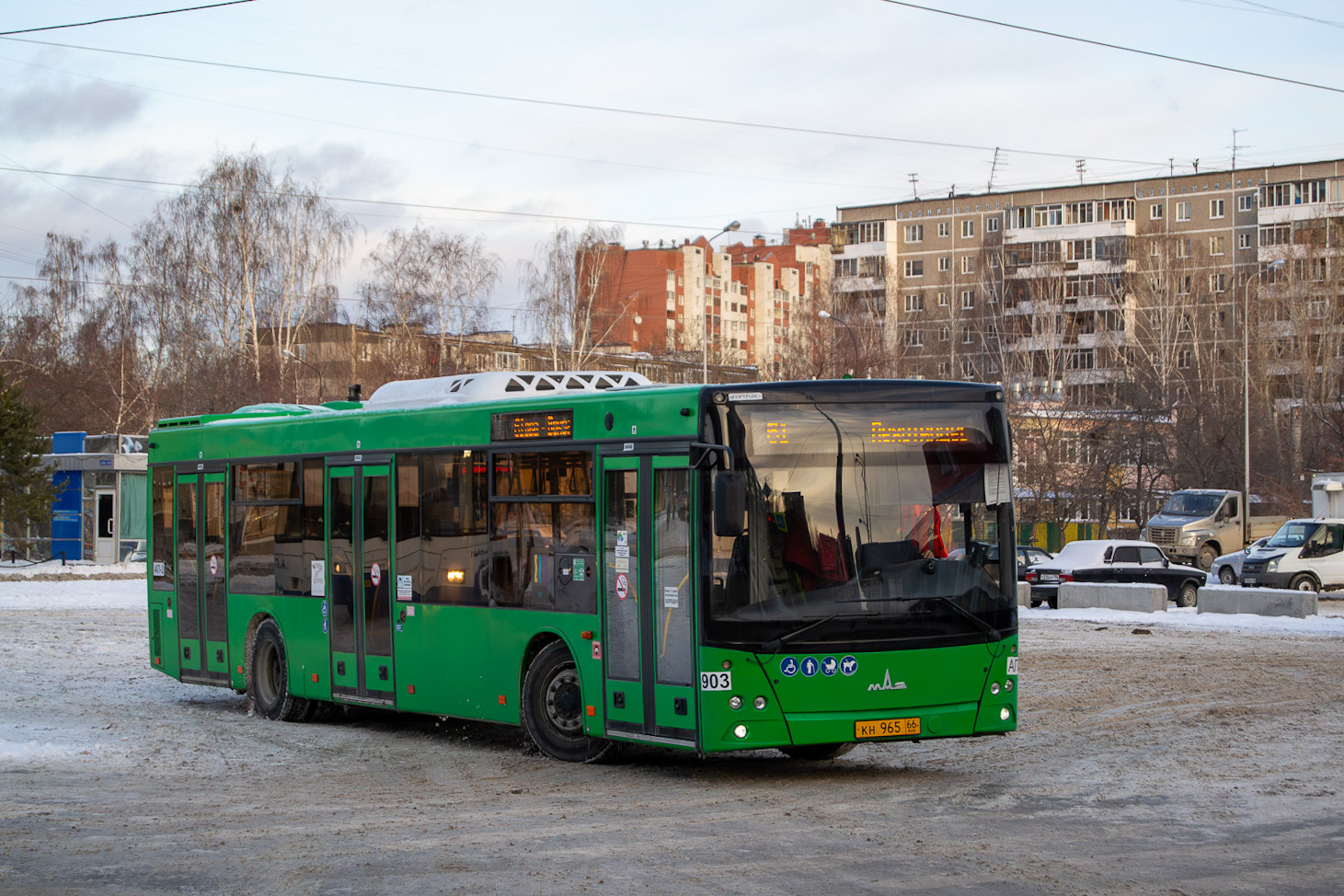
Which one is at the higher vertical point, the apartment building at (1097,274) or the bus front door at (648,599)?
the apartment building at (1097,274)

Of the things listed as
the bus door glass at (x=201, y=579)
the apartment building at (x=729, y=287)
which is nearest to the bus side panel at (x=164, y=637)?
the bus door glass at (x=201, y=579)

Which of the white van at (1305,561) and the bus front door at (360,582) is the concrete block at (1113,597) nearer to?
the white van at (1305,561)

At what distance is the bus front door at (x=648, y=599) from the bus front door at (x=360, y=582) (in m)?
3.25

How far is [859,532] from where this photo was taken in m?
10.3

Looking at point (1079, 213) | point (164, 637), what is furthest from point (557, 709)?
point (1079, 213)

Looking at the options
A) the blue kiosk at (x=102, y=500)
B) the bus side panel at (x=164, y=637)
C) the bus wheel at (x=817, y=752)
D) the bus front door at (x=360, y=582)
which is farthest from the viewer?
the blue kiosk at (x=102, y=500)

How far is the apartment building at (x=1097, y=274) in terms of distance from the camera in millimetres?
77688

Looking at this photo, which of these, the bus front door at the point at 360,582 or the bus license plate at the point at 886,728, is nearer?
the bus license plate at the point at 886,728

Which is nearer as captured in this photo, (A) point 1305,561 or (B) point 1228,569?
(A) point 1305,561

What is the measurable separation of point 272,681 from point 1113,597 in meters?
20.6

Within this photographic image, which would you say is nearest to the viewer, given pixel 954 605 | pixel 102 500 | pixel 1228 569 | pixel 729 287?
pixel 954 605

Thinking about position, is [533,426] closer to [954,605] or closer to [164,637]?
[954,605]

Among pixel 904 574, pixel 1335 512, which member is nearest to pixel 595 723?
pixel 904 574

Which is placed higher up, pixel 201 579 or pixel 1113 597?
pixel 201 579
